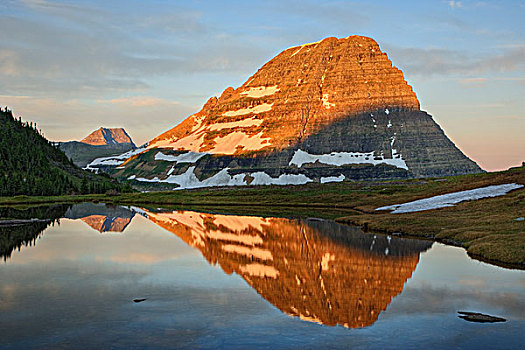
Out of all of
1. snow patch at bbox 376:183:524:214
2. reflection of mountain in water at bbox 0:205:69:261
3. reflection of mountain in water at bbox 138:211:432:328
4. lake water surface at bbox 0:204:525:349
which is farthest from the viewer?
snow patch at bbox 376:183:524:214

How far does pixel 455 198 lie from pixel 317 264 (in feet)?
159

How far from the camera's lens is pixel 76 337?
20281mm

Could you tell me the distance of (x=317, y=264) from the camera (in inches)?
1523

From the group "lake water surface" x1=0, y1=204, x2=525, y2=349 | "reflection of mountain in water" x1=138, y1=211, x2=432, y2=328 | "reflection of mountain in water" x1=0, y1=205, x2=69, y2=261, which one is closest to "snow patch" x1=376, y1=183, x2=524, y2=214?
"reflection of mountain in water" x1=138, y1=211, x2=432, y2=328

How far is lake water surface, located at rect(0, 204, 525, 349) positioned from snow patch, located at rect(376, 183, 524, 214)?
26.8 meters

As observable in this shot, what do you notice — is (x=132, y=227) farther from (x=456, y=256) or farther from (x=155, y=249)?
(x=456, y=256)

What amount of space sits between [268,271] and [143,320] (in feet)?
47.1

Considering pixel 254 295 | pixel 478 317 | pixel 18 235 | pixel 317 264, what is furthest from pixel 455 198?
pixel 18 235

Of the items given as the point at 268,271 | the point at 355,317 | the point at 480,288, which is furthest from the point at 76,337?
the point at 480,288

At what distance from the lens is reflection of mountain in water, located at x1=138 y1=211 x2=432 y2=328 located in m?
26.1

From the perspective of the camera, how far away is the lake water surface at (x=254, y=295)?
67.6ft

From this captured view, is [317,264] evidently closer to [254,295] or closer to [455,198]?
[254,295]

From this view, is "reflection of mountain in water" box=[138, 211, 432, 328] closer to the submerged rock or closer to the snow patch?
the submerged rock

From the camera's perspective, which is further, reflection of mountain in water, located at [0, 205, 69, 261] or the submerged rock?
reflection of mountain in water, located at [0, 205, 69, 261]
